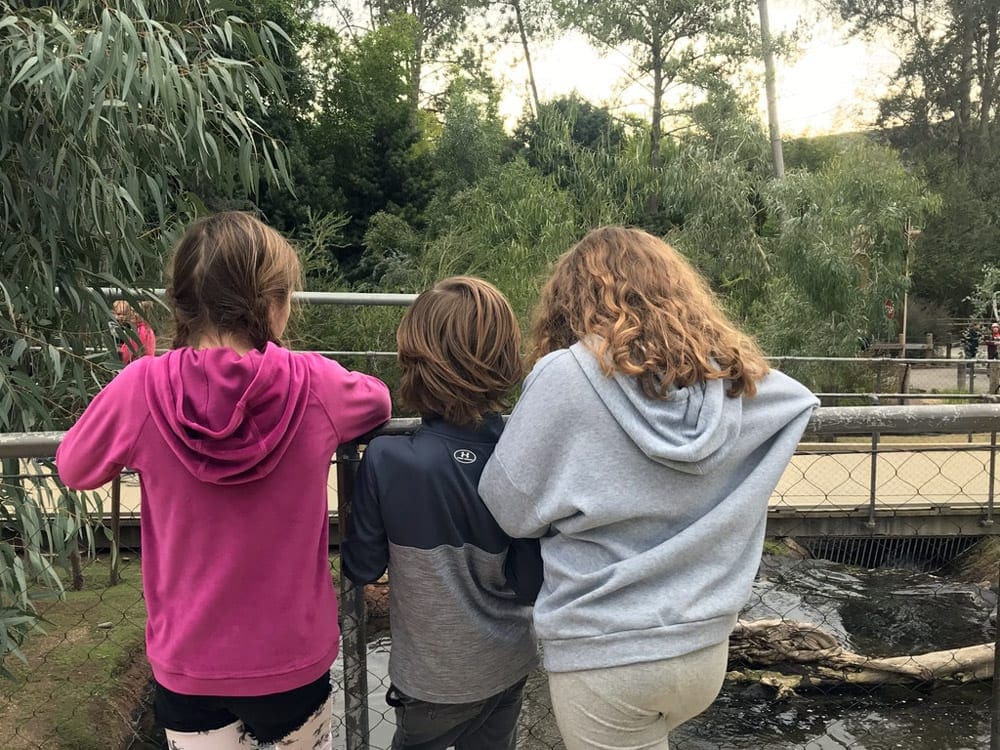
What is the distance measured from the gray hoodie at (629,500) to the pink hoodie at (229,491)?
0.92ft

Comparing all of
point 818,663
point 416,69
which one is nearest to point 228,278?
point 818,663

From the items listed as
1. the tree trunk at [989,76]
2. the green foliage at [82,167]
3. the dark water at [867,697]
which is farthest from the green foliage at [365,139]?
the tree trunk at [989,76]

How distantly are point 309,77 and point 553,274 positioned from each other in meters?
14.7

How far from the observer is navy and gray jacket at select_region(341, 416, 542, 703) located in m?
1.26

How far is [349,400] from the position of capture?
1.27m

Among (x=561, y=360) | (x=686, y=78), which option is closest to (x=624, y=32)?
(x=686, y=78)

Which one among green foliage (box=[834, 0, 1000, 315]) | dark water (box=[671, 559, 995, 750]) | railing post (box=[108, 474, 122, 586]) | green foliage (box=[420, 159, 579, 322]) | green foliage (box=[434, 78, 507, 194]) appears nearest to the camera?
railing post (box=[108, 474, 122, 586])

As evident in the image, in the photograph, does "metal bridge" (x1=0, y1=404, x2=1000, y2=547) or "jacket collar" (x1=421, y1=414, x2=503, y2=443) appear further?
"metal bridge" (x1=0, y1=404, x2=1000, y2=547)

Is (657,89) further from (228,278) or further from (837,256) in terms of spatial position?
(228,278)

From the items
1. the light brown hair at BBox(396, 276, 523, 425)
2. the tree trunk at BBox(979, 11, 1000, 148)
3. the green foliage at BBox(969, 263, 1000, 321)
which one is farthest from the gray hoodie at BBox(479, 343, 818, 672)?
the tree trunk at BBox(979, 11, 1000, 148)

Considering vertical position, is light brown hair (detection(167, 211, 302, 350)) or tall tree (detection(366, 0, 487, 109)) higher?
tall tree (detection(366, 0, 487, 109))

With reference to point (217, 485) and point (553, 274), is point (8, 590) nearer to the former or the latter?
point (217, 485)

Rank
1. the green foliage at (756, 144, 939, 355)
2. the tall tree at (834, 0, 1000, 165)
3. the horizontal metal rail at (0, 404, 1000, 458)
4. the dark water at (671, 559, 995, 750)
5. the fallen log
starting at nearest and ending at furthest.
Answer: the horizontal metal rail at (0, 404, 1000, 458) → the dark water at (671, 559, 995, 750) → the fallen log → the green foliage at (756, 144, 939, 355) → the tall tree at (834, 0, 1000, 165)

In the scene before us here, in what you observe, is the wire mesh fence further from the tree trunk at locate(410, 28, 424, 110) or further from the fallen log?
the tree trunk at locate(410, 28, 424, 110)
